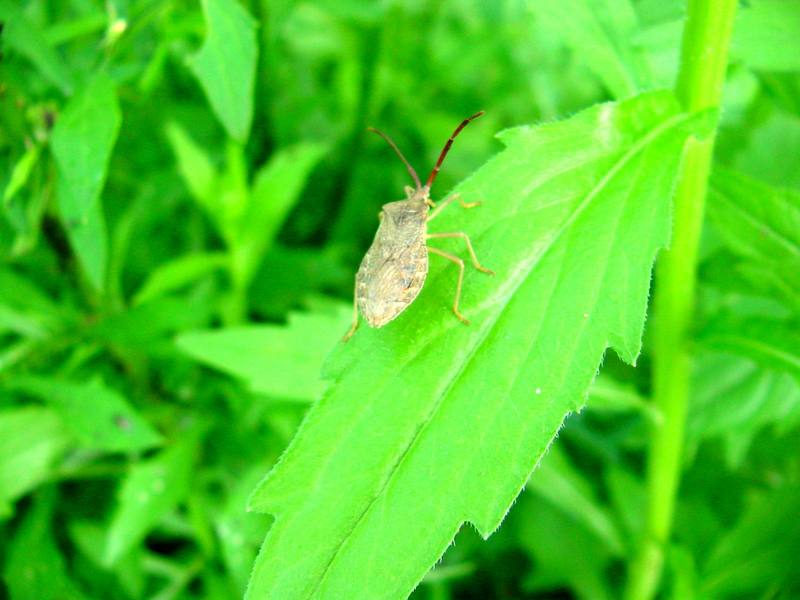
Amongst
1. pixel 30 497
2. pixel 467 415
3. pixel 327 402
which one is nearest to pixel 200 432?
pixel 30 497

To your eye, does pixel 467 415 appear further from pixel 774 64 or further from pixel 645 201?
pixel 774 64

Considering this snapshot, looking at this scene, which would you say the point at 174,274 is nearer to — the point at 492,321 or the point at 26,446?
the point at 26,446

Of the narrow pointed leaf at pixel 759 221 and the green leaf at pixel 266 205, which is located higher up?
the narrow pointed leaf at pixel 759 221

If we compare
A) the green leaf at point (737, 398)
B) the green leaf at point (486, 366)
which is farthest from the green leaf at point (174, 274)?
the green leaf at point (737, 398)

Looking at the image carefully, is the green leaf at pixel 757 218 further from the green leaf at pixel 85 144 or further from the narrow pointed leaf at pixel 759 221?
the green leaf at pixel 85 144

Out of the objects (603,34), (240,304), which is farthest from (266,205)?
(603,34)

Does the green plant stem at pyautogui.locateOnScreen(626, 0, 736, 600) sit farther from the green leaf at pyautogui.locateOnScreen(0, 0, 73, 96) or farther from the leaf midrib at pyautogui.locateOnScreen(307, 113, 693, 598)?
the green leaf at pyautogui.locateOnScreen(0, 0, 73, 96)

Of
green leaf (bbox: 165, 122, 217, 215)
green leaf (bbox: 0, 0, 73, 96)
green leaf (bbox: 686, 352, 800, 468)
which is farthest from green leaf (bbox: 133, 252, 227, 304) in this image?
green leaf (bbox: 686, 352, 800, 468)
